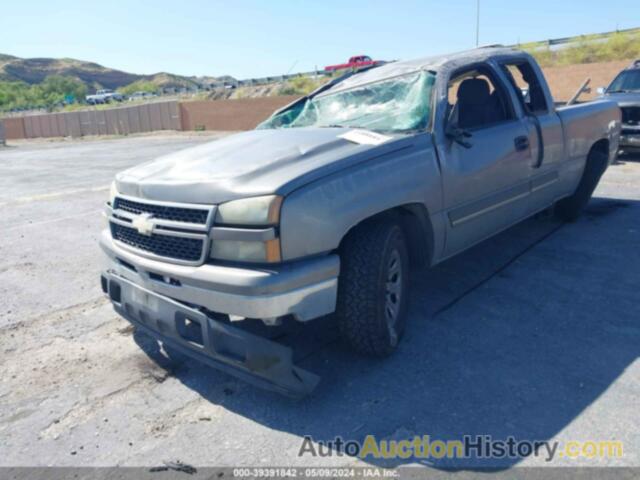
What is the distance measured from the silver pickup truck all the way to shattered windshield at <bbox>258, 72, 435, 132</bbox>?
0.05 feet

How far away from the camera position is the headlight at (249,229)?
263 cm

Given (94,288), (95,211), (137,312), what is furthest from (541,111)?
(95,211)

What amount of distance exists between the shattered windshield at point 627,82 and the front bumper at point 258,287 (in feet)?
35.2

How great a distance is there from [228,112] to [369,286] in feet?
107

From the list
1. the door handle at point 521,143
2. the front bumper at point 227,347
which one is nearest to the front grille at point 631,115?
the door handle at point 521,143

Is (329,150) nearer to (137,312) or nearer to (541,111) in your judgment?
(137,312)

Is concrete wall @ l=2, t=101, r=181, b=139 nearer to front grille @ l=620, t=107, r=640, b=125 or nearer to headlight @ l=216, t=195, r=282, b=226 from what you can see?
front grille @ l=620, t=107, r=640, b=125

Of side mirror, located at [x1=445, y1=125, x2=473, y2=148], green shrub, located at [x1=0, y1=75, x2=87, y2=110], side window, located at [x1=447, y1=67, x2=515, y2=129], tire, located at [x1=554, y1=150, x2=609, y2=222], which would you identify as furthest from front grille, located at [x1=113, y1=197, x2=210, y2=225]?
green shrub, located at [x1=0, y1=75, x2=87, y2=110]

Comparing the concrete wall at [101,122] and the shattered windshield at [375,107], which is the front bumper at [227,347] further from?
the concrete wall at [101,122]

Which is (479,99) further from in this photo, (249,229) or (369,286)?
(249,229)

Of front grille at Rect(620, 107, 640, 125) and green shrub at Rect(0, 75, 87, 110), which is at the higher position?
green shrub at Rect(0, 75, 87, 110)

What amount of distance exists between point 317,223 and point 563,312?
2.21 m

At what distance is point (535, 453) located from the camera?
2447 millimetres

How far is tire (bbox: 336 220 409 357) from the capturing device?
9.78 feet
